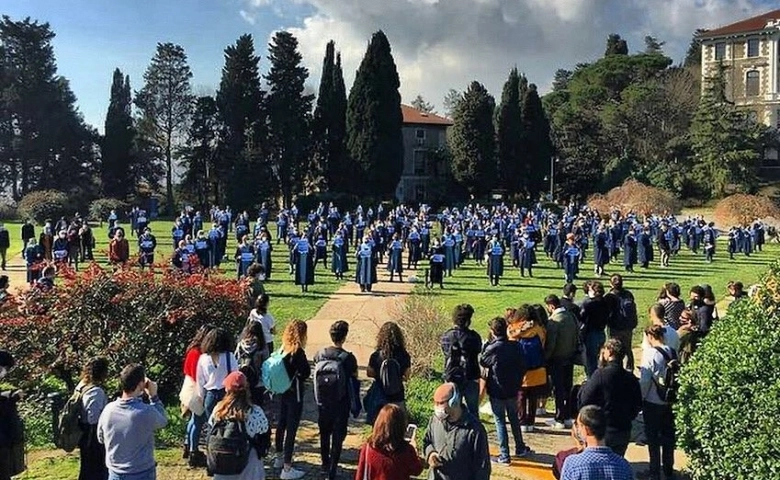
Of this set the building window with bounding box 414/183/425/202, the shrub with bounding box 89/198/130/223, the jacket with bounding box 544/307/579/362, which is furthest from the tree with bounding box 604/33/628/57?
the jacket with bounding box 544/307/579/362

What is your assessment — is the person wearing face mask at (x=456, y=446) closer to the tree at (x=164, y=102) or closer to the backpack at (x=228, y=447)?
the backpack at (x=228, y=447)

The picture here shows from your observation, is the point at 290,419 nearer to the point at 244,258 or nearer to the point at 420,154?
the point at 244,258

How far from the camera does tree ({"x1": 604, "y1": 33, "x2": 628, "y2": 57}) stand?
7788cm

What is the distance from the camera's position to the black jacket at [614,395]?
19.7 ft

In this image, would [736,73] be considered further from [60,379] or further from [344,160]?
[60,379]

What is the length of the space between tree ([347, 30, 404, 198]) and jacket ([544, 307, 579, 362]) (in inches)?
1657

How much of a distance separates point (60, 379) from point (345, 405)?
5.15 meters

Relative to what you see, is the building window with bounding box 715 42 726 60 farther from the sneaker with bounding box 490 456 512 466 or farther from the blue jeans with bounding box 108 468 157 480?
the blue jeans with bounding box 108 468 157 480

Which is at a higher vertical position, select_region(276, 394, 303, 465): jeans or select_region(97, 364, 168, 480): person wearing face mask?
select_region(97, 364, 168, 480): person wearing face mask

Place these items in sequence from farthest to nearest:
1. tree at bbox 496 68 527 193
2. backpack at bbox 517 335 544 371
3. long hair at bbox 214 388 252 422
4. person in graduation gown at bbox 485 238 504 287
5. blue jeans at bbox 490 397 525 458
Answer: tree at bbox 496 68 527 193 → person in graduation gown at bbox 485 238 504 287 → backpack at bbox 517 335 544 371 → blue jeans at bbox 490 397 525 458 → long hair at bbox 214 388 252 422

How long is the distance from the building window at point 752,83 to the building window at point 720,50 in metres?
2.89

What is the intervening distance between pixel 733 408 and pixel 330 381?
10.5 feet

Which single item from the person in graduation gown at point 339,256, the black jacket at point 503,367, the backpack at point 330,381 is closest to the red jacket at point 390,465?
the backpack at point 330,381

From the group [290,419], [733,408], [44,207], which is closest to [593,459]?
[733,408]
